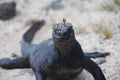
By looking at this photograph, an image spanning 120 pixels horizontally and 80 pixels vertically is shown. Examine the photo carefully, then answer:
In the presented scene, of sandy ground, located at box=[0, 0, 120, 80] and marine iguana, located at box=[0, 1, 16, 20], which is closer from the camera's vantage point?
sandy ground, located at box=[0, 0, 120, 80]

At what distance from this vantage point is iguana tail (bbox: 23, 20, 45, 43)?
7.06m

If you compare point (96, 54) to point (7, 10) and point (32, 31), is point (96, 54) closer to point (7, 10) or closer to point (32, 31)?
point (32, 31)

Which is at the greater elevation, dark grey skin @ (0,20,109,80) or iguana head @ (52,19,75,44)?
iguana head @ (52,19,75,44)

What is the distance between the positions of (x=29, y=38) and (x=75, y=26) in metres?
0.96

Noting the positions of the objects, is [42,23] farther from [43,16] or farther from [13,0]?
[13,0]

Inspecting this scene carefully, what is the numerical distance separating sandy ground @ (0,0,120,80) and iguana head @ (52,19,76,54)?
3.05 ft

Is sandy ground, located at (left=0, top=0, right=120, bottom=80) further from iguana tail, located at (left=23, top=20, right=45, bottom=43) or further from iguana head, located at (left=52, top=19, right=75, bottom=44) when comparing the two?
iguana head, located at (left=52, top=19, right=75, bottom=44)

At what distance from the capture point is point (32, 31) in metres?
7.44

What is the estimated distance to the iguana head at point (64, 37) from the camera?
181 inches

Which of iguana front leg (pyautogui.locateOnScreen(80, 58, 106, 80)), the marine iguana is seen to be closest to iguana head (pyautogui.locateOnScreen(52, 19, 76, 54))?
iguana front leg (pyautogui.locateOnScreen(80, 58, 106, 80))

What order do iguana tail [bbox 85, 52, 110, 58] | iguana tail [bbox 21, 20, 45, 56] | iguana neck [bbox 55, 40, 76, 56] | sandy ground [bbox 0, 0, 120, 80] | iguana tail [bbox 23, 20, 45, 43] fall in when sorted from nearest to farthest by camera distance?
iguana neck [bbox 55, 40, 76, 56] < iguana tail [bbox 85, 52, 110, 58] < sandy ground [bbox 0, 0, 120, 80] < iguana tail [bbox 21, 20, 45, 56] < iguana tail [bbox 23, 20, 45, 43]

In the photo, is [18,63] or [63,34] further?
[18,63]

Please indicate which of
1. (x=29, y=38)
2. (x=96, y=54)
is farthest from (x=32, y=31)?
(x=96, y=54)

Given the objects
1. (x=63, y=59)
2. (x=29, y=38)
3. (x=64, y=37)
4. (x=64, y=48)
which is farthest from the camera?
(x=29, y=38)
